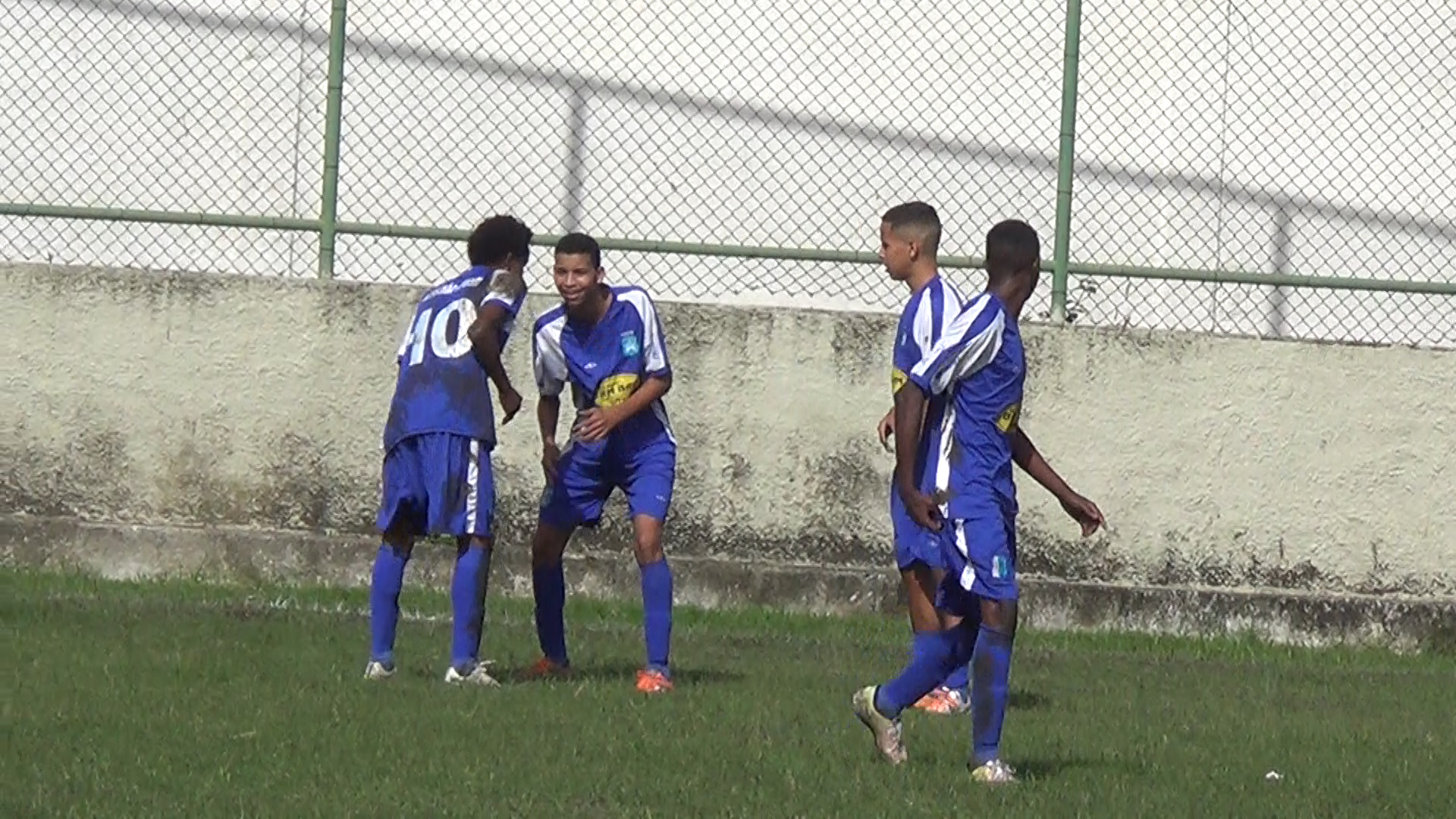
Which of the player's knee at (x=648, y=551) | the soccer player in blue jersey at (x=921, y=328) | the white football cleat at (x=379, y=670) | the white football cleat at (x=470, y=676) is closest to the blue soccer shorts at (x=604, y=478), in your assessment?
the player's knee at (x=648, y=551)

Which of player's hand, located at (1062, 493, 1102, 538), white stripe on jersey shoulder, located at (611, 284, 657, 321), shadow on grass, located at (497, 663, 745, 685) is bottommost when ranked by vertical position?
shadow on grass, located at (497, 663, 745, 685)

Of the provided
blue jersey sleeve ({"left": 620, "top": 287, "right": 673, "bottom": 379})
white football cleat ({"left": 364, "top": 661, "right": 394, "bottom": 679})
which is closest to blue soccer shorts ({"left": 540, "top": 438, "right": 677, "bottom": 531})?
blue jersey sleeve ({"left": 620, "top": 287, "right": 673, "bottom": 379})

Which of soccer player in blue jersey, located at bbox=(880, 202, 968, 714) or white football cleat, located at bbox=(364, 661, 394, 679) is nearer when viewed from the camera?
soccer player in blue jersey, located at bbox=(880, 202, 968, 714)

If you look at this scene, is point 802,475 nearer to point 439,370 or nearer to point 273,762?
point 439,370

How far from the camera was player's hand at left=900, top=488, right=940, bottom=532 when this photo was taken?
6.86 metres

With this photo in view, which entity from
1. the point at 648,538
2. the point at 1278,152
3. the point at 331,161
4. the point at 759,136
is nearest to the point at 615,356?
the point at 648,538

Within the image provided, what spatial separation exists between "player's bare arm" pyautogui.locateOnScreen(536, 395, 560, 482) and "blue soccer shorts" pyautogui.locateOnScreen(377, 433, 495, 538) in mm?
295

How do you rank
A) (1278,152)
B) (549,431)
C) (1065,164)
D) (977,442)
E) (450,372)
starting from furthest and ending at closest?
(1278,152) → (1065,164) → (549,431) → (450,372) → (977,442)

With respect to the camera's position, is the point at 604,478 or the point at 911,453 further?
the point at 604,478

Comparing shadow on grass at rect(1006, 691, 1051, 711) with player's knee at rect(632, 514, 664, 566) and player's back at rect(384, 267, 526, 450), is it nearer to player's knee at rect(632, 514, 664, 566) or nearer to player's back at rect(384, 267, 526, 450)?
player's knee at rect(632, 514, 664, 566)

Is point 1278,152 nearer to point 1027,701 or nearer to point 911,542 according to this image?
point 1027,701

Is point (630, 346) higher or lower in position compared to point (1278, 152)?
lower

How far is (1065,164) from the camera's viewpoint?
1251 centimetres

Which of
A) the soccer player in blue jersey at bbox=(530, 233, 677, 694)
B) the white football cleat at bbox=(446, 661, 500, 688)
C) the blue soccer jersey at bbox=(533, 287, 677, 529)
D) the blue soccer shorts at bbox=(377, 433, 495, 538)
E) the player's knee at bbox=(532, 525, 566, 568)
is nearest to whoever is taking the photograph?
the white football cleat at bbox=(446, 661, 500, 688)
